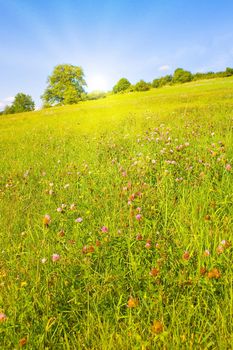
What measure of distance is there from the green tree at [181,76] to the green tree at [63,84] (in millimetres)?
23013

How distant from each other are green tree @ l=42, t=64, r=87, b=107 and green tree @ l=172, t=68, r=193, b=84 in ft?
75.5

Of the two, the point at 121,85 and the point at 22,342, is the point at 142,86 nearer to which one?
the point at 121,85

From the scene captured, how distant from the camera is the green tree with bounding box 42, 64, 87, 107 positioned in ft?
227

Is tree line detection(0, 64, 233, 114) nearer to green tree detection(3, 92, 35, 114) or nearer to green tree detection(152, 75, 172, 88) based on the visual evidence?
green tree detection(152, 75, 172, 88)

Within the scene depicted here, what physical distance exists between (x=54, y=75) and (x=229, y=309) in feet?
249

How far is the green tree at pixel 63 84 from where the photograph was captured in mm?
69312

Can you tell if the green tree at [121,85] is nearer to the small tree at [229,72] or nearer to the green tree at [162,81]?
the green tree at [162,81]

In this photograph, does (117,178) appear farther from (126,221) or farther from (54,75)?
(54,75)

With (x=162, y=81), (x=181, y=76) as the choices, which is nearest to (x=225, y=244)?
(x=181, y=76)

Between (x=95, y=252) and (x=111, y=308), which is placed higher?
(x=95, y=252)

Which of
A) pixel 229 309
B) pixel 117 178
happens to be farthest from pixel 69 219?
pixel 229 309

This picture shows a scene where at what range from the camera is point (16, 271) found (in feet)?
7.32

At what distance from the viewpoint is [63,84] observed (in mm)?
69562

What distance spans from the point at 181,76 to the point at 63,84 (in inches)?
1152
